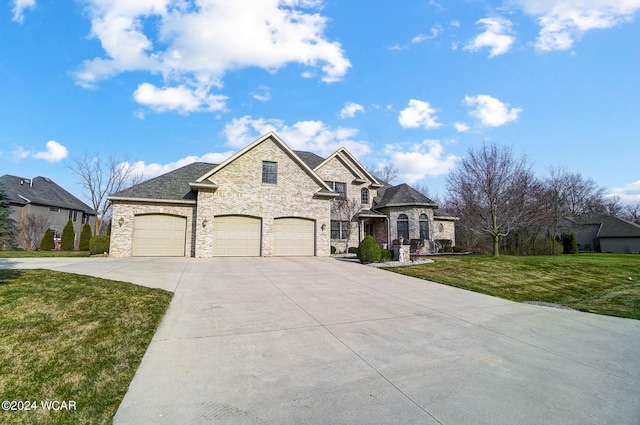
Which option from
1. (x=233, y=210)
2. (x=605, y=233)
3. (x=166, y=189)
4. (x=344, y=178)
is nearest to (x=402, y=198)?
(x=344, y=178)

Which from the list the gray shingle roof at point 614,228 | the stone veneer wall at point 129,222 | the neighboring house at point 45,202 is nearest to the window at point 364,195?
the stone veneer wall at point 129,222

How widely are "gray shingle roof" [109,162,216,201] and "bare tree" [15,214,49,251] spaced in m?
15.5

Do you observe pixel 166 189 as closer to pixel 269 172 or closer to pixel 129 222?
pixel 129 222

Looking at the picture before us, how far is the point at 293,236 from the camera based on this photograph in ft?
63.2

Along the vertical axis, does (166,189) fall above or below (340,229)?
above

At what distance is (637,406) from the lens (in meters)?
3.26

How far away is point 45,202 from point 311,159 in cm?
2714

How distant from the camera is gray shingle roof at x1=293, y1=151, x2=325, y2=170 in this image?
83.3ft

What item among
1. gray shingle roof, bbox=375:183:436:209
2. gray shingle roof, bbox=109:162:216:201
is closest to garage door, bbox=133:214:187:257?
gray shingle roof, bbox=109:162:216:201

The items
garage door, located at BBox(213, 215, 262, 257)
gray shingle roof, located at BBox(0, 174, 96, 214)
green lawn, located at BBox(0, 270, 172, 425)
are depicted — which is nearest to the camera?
green lawn, located at BBox(0, 270, 172, 425)

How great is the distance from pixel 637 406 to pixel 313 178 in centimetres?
1765

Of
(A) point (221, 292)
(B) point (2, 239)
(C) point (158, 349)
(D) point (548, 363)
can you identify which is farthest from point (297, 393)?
(B) point (2, 239)

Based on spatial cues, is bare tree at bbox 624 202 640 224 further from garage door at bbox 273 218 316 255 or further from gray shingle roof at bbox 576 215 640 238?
garage door at bbox 273 218 316 255

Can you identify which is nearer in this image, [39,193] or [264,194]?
[264,194]
